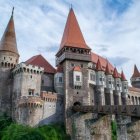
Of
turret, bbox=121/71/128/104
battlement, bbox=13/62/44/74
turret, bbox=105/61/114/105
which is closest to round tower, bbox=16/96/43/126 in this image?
battlement, bbox=13/62/44/74

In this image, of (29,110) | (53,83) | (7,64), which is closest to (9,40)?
(7,64)

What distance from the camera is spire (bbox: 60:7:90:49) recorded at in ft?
146

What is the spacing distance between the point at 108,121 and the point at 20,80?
49.5 ft

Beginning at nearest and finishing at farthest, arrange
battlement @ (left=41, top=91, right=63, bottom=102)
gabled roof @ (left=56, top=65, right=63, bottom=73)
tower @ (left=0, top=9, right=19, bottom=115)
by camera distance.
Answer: battlement @ (left=41, top=91, right=63, bottom=102)
tower @ (left=0, top=9, right=19, bottom=115)
gabled roof @ (left=56, top=65, right=63, bottom=73)

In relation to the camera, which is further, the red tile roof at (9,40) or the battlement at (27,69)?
the red tile roof at (9,40)

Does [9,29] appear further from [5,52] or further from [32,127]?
[32,127]

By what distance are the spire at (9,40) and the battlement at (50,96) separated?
9605 millimetres

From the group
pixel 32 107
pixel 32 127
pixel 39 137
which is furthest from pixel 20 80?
pixel 39 137

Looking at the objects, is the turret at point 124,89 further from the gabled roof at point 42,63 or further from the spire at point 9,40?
the spire at point 9,40

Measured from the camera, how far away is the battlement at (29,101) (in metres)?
35.7

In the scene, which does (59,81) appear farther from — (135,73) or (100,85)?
(135,73)

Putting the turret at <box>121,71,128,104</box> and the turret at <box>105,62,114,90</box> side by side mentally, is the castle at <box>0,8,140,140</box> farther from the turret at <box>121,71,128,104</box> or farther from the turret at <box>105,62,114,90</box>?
the turret at <box>121,71,128,104</box>

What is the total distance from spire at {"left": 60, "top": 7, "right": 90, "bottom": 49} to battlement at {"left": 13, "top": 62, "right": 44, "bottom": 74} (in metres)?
6.95

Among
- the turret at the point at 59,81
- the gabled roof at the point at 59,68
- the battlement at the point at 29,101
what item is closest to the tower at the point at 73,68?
the gabled roof at the point at 59,68
